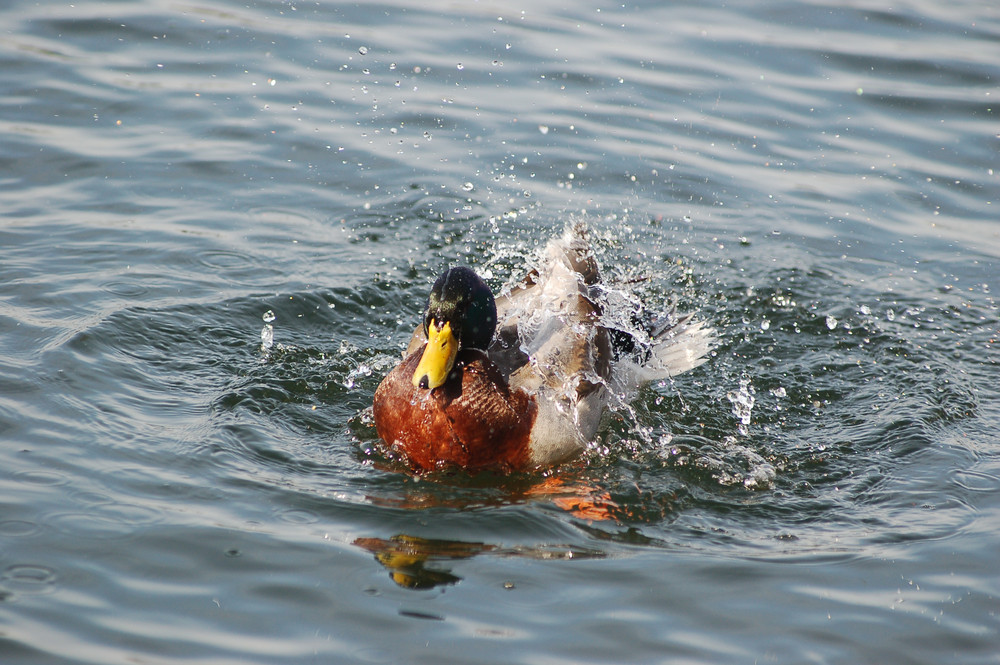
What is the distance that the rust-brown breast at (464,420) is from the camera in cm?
474

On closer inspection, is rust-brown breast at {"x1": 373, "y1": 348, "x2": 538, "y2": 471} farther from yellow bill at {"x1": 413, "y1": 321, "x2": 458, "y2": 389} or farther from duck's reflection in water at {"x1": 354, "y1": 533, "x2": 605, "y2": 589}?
duck's reflection in water at {"x1": 354, "y1": 533, "x2": 605, "y2": 589}

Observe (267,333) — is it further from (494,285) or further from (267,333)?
(494,285)

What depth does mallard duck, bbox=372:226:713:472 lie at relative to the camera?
4.73 metres

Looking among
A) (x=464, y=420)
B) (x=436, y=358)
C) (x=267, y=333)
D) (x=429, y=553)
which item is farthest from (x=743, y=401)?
(x=267, y=333)

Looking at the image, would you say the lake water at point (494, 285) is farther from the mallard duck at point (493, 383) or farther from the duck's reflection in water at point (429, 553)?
the mallard duck at point (493, 383)

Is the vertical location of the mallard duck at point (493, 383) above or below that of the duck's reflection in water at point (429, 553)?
above

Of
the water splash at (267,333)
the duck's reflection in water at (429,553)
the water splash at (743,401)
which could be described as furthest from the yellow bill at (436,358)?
the water splash at (743,401)

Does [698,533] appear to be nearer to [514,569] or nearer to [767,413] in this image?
[514,569]

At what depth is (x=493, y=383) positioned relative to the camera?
4.84 meters

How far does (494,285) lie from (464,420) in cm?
237

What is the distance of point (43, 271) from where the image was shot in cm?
618

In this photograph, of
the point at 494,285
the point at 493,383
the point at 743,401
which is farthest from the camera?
the point at 494,285

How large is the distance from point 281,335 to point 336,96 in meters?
3.89

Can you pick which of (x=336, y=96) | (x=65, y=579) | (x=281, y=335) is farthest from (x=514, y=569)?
(x=336, y=96)
